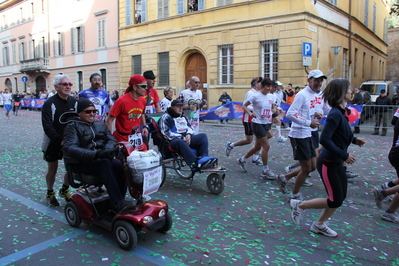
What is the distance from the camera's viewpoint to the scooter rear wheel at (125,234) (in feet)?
11.7

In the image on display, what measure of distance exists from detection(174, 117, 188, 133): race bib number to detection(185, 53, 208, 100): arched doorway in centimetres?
1622

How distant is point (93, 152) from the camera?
3.81 metres

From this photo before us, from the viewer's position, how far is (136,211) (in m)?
3.69

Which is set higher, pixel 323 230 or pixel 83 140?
pixel 83 140

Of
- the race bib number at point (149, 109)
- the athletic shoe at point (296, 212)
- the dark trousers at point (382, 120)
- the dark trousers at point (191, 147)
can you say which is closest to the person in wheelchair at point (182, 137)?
the dark trousers at point (191, 147)

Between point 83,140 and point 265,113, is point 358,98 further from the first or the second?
point 83,140

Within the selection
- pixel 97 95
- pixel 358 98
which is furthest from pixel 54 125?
pixel 358 98

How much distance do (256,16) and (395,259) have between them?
1773 centimetres

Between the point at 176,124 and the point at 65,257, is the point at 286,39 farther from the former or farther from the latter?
the point at 65,257

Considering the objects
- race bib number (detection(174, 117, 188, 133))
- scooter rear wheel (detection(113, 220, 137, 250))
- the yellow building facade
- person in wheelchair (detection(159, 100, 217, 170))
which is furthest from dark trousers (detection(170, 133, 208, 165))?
the yellow building facade

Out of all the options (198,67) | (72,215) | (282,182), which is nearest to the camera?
(72,215)

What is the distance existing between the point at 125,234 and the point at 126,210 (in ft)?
0.84

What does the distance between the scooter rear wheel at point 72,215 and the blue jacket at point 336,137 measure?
9.58 ft

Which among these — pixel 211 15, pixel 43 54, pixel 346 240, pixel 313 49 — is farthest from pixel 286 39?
pixel 43 54
